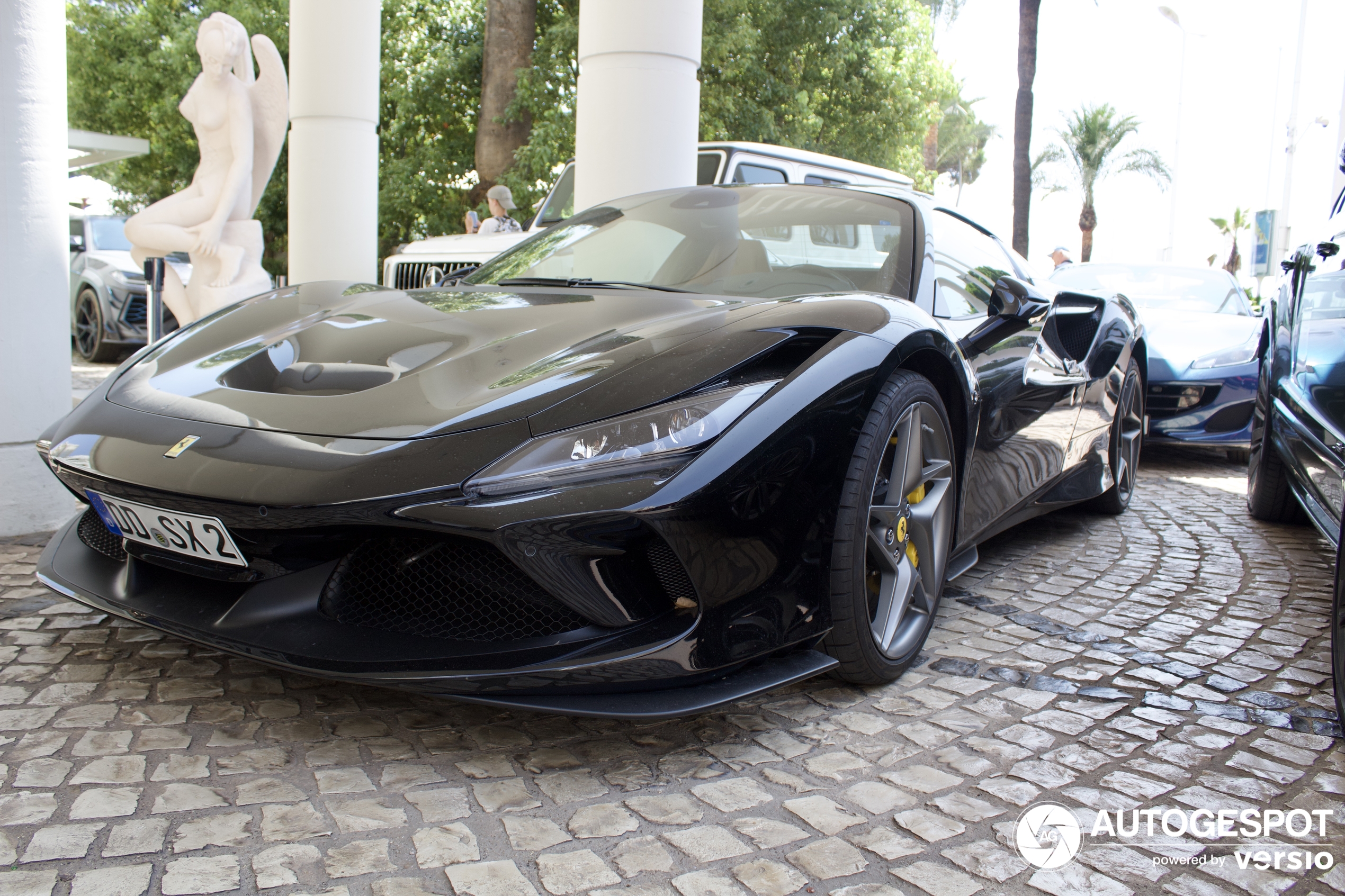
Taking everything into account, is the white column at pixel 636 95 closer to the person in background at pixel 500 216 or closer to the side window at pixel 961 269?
the side window at pixel 961 269

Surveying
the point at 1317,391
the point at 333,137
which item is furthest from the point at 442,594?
the point at 333,137

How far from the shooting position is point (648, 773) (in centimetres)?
189

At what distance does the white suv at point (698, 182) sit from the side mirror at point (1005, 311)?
4651mm

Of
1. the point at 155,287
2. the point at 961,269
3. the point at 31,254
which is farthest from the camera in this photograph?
the point at 155,287

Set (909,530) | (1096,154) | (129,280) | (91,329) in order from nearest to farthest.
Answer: (909,530), (129,280), (91,329), (1096,154)

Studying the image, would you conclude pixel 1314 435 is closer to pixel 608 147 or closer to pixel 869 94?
pixel 608 147

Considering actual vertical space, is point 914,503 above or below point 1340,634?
above

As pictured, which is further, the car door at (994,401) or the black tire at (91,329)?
the black tire at (91,329)

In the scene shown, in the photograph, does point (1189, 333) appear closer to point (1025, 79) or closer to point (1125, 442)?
point (1125, 442)

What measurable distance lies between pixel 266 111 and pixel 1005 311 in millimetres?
8301

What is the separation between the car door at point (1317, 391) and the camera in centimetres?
255

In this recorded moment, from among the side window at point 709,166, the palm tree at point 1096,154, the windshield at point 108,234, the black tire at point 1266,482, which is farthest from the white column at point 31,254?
the palm tree at point 1096,154

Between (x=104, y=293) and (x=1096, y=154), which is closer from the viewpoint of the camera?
(x=104, y=293)

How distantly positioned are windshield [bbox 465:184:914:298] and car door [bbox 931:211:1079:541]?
0.17m
